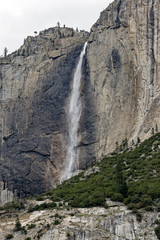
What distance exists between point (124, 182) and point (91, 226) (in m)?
7.12

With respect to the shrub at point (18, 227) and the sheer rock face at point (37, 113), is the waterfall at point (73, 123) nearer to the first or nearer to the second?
the sheer rock face at point (37, 113)

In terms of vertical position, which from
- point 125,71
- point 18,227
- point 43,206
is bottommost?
point 18,227

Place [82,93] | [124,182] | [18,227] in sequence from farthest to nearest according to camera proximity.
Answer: [82,93] → [124,182] → [18,227]

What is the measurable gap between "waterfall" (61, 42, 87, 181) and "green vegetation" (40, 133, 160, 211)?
12.5m

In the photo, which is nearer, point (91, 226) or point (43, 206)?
point (91, 226)

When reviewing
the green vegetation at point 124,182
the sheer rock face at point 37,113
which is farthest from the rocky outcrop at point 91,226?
the sheer rock face at point 37,113

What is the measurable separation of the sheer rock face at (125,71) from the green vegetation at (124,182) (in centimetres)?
457

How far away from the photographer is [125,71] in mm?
65438

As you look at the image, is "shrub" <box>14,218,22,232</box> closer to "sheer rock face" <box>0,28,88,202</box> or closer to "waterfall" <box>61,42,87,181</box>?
"waterfall" <box>61,42,87,181</box>

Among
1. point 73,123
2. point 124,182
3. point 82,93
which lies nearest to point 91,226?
point 124,182

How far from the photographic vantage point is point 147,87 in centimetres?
5941

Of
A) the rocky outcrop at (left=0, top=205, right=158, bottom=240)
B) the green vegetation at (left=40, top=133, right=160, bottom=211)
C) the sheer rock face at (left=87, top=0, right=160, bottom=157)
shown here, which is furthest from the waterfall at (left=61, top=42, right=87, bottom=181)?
the rocky outcrop at (left=0, top=205, right=158, bottom=240)

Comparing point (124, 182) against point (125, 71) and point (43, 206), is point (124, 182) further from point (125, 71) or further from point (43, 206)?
point (125, 71)

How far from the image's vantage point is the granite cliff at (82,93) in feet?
202
